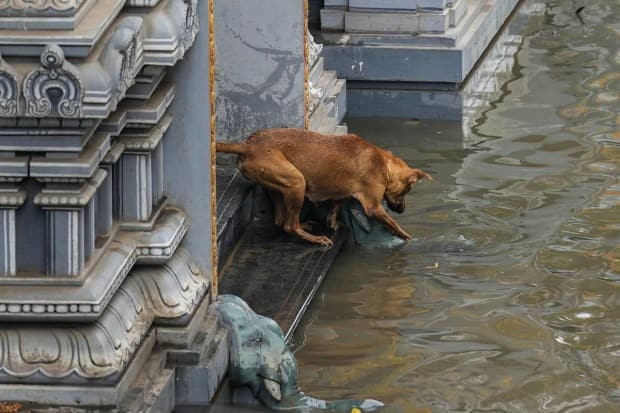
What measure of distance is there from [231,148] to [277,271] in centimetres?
79

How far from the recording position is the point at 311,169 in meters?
10.1

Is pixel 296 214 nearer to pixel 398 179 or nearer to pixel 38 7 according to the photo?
pixel 398 179

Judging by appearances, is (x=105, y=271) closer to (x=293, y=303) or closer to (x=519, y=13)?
(x=293, y=303)

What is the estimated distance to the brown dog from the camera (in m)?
9.96

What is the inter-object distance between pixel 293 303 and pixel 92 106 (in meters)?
2.97

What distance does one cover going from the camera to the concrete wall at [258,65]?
412 inches

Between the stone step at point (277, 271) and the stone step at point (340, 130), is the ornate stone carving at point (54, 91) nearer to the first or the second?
the stone step at point (277, 271)

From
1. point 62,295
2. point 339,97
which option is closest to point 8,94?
point 62,295

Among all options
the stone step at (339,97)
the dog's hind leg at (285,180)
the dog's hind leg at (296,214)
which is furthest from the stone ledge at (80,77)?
the stone step at (339,97)

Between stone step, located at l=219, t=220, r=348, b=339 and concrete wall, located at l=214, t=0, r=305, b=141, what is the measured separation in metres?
0.70

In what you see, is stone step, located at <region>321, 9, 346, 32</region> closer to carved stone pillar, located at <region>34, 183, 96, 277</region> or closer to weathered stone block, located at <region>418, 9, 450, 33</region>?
weathered stone block, located at <region>418, 9, 450, 33</region>

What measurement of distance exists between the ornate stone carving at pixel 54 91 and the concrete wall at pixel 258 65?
12.8ft

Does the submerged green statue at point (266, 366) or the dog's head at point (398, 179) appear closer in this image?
the submerged green statue at point (266, 366)

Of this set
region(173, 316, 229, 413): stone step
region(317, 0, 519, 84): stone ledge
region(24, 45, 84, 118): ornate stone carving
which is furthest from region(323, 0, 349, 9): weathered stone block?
region(24, 45, 84, 118): ornate stone carving
